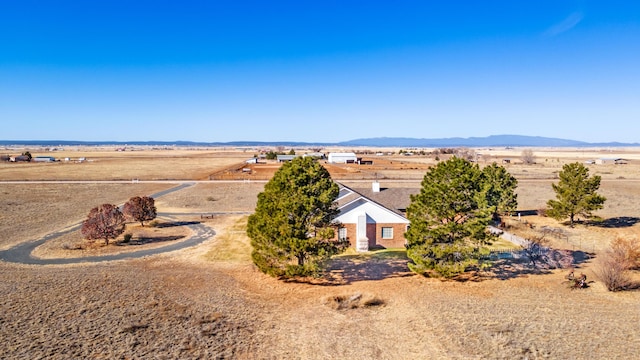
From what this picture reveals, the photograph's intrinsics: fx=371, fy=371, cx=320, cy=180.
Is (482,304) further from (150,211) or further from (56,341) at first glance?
(150,211)

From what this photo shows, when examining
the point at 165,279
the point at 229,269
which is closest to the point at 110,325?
the point at 165,279

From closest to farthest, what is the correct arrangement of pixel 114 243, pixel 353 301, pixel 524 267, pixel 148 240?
pixel 353 301
pixel 524 267
pixel 114 243
pixel 148 240

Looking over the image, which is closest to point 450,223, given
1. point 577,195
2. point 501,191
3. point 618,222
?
point 501,191

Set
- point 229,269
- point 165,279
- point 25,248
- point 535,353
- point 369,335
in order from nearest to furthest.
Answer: point 535,353
point 369,335
point 165,279
point 229,269
point 25,248

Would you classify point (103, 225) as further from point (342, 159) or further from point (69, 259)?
point (342, 159)

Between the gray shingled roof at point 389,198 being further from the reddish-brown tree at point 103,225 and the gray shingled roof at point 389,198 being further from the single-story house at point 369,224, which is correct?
the reddish-brown tree at point 103,225
